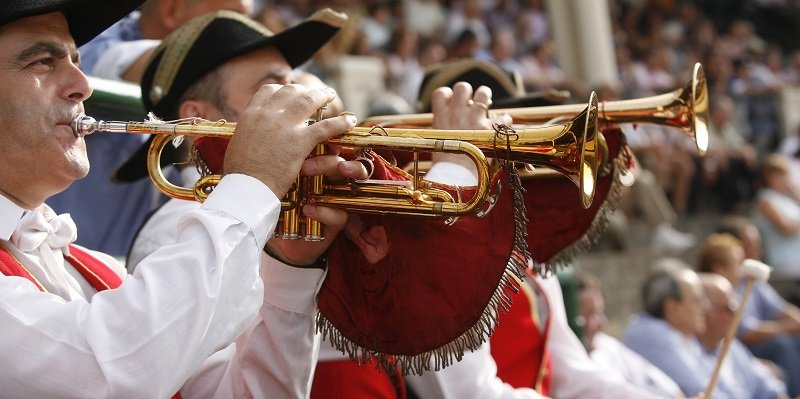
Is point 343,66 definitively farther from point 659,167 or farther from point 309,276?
point 309,276

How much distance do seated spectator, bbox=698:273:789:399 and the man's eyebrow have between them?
18.4 ft

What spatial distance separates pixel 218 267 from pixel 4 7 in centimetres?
71

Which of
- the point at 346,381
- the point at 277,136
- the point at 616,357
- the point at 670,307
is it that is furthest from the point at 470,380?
the point at 670,307

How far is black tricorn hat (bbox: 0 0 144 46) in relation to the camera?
7.15ft

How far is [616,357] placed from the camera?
19.8 ft

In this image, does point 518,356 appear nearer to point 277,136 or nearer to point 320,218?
point 320,218

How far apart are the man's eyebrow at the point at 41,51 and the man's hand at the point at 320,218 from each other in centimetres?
58

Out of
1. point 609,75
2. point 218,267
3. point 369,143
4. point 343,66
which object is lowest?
point 343,66

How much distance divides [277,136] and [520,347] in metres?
1.81

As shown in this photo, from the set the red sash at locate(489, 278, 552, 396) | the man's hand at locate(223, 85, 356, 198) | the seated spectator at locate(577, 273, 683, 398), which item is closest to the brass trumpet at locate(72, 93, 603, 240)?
the man's hand at locate(223, 85, 356, 198)

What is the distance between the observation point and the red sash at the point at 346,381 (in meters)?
3.15

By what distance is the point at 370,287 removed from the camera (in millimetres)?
2562

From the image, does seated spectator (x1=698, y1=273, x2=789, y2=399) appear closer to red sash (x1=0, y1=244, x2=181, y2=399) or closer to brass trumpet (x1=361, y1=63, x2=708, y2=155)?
brass trumpet (x1=361, y1=63, x2=708, y2=155)

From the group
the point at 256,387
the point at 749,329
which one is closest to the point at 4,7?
the point at 256,387
